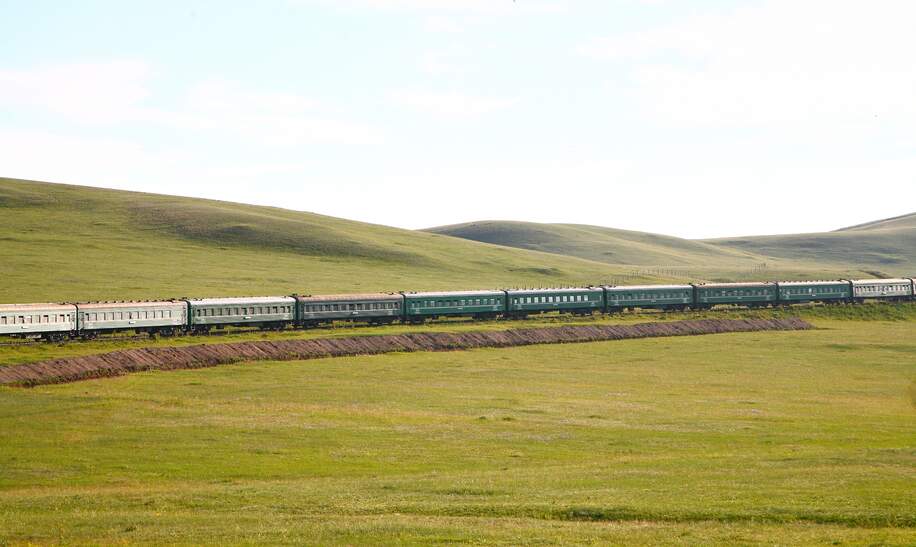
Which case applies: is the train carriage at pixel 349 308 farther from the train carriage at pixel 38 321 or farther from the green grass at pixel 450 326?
the train carriage at pixel 38 321

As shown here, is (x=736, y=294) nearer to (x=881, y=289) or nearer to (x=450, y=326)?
(x=881, y=289)

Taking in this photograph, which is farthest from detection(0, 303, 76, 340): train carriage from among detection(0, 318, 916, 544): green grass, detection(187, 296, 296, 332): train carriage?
detection(0, 318, 916, 544): green grass

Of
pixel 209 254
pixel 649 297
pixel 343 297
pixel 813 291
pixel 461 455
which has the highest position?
pixel 209 254

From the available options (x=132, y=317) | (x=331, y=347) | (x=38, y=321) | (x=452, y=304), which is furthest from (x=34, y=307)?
(x=452, y=304)

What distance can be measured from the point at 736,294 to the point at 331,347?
46.9 metres

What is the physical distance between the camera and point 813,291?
96500mm

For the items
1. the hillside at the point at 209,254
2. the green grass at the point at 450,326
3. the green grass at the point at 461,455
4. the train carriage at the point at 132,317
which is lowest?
the green grass at the point at 461,455

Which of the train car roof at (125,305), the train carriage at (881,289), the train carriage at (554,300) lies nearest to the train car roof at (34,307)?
the train car roof at (125,305)

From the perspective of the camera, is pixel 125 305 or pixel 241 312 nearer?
pixel 125 305

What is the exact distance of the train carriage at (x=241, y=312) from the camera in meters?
63.2

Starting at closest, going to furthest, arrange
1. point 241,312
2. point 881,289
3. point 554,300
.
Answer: point 241,312, point 554,300, point 881,289

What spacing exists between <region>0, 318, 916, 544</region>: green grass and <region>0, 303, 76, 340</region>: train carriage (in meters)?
11.3

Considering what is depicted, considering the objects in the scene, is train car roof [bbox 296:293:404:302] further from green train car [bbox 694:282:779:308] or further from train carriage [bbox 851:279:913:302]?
train carriage [bbox 851:279:913:302]

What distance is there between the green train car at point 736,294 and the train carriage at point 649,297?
1.11 metres
